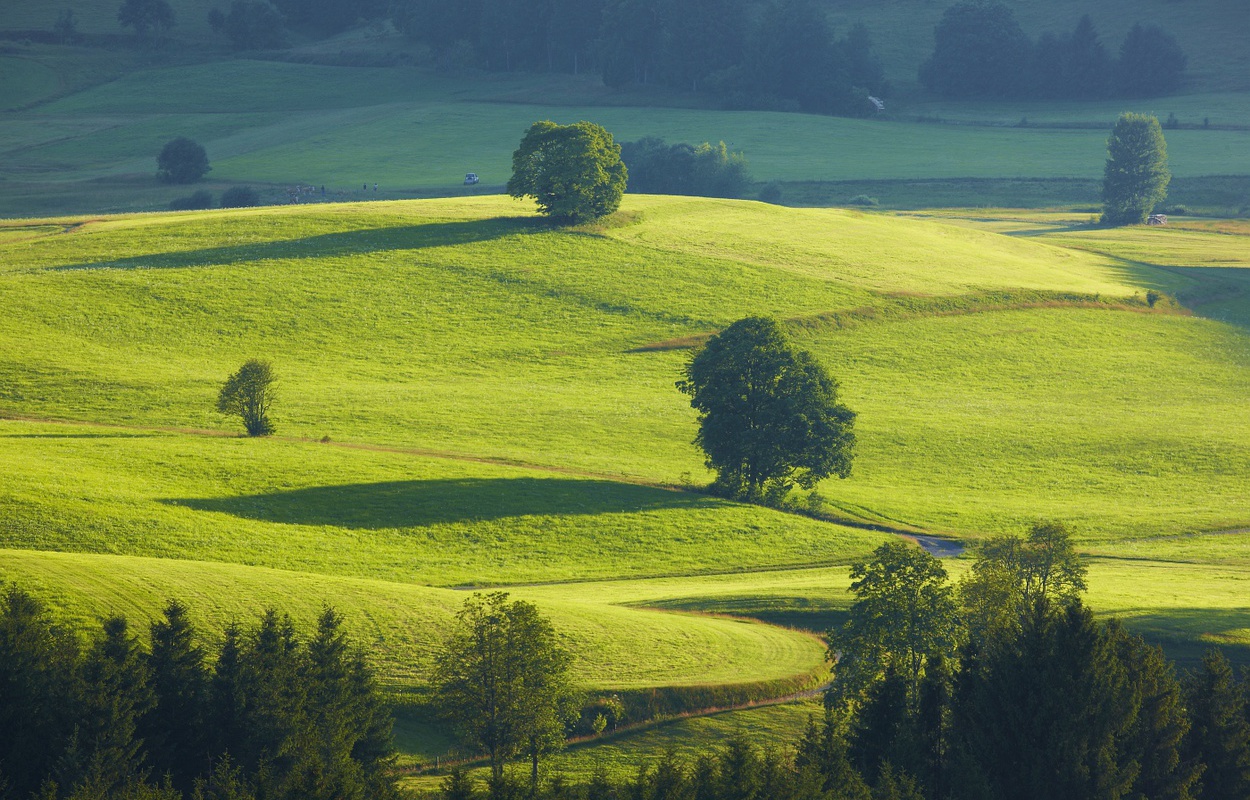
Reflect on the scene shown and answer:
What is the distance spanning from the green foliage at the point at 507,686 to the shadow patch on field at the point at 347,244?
77.5 m

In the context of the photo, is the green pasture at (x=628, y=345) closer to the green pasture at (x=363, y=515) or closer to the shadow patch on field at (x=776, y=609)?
the green pasture at (x=363, y=515)

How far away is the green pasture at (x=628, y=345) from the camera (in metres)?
81.1

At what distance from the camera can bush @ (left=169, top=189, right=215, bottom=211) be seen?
157m

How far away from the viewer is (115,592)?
1780 inches

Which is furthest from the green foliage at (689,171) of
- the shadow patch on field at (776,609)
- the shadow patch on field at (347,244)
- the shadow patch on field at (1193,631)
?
the shadow patch on field at (1193,631)

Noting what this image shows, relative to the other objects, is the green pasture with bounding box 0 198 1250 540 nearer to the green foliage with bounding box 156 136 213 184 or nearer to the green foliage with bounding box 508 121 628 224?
the green foliage with bounding box 508 121 628 224

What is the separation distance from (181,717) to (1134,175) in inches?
6262

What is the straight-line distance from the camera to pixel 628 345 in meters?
102

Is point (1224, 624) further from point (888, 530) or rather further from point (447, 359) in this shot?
point (447, 359)

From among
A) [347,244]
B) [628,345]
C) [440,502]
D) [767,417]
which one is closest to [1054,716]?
[440,502]

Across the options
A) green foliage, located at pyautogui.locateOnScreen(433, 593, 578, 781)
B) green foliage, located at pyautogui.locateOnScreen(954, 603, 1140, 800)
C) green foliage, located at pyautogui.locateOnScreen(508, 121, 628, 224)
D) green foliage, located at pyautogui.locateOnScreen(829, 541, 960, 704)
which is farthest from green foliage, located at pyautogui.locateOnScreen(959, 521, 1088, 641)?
green foliage, located at pyautogui.locateOnScreen(508, 121, 628, 224)

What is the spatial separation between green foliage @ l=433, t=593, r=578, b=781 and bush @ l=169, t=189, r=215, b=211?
428 ft

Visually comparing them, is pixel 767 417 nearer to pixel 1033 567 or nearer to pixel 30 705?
pixel 1033 567

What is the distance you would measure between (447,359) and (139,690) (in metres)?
62.7
